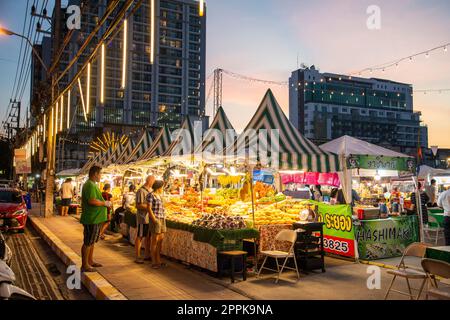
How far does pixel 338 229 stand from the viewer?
29.4 feet

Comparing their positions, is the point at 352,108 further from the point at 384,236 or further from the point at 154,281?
the point at 154,281

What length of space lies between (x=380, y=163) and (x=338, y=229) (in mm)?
1849

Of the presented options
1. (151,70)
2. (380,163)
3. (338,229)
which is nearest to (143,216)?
(338,229)

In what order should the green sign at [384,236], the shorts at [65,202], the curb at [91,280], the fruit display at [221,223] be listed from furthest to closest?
1. the shorts at [65,202]
2. the green sign at [384,236]
3. the fruit display at [221,223]
4. the curb at [91,280]

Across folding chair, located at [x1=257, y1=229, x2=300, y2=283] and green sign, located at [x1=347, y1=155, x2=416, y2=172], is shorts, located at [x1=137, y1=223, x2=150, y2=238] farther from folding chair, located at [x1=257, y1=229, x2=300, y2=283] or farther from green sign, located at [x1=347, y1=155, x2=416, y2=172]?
green sign, located at [x1=347, y1=155, x2=416, y2=172]

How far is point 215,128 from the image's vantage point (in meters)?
10.8

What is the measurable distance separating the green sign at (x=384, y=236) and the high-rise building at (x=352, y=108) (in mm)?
83701

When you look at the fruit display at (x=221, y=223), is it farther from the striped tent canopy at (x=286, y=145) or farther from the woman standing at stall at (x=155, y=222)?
the striped tent canopy at (x=286, y=145)

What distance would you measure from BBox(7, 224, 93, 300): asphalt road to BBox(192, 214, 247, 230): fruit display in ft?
8.10

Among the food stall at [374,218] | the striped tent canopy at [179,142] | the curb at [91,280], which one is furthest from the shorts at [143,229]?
the food stall at [374,218]

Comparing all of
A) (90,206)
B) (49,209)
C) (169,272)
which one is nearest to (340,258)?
(169,272)

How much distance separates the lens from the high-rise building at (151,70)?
287 feet
